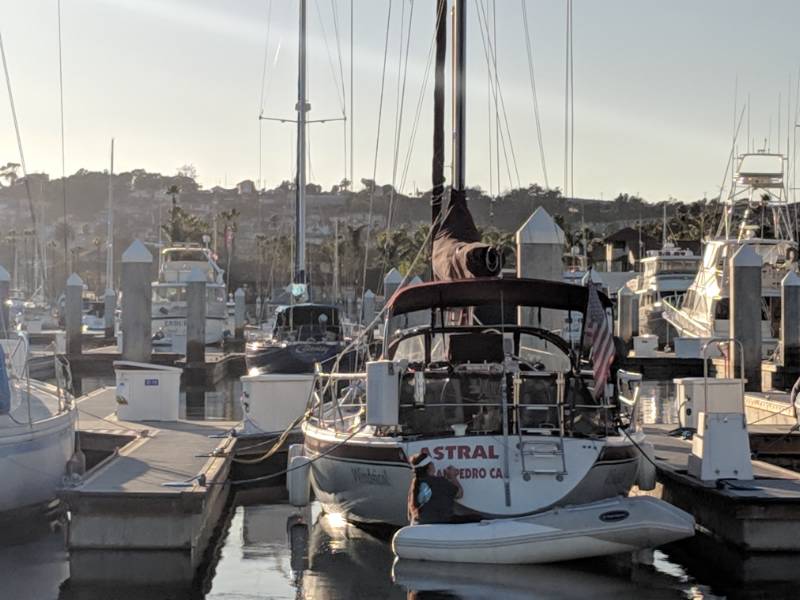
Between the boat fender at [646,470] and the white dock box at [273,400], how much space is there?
6571 mm

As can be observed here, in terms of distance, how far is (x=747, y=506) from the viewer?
12.5 m

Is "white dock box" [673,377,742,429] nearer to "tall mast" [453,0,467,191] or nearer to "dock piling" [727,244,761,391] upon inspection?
"tall mast" [453,0,467,191]

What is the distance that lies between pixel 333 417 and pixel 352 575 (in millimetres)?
2502

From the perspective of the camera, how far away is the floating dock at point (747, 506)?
12523 mm

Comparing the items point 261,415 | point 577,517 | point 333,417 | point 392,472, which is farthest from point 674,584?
point 261,415

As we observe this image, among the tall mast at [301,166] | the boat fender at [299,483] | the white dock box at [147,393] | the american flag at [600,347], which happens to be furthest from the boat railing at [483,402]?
the tall mast at [301,166]

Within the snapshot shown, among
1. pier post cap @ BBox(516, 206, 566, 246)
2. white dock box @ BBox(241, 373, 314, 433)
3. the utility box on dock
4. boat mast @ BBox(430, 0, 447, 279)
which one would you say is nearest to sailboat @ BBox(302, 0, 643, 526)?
the utility box on dock

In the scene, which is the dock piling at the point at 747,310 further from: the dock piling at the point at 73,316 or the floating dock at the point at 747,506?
the dock piling at the point at 73,316

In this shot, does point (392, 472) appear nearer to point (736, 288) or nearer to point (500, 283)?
point (500, 283)

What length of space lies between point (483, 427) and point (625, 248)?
93801 millimetres

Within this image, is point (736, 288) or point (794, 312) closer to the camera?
point (736, 288)

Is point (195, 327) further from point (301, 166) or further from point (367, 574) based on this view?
point (367, 574)

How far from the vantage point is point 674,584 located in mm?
12047

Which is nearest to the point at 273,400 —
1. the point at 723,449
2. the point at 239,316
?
the point at 723,449
